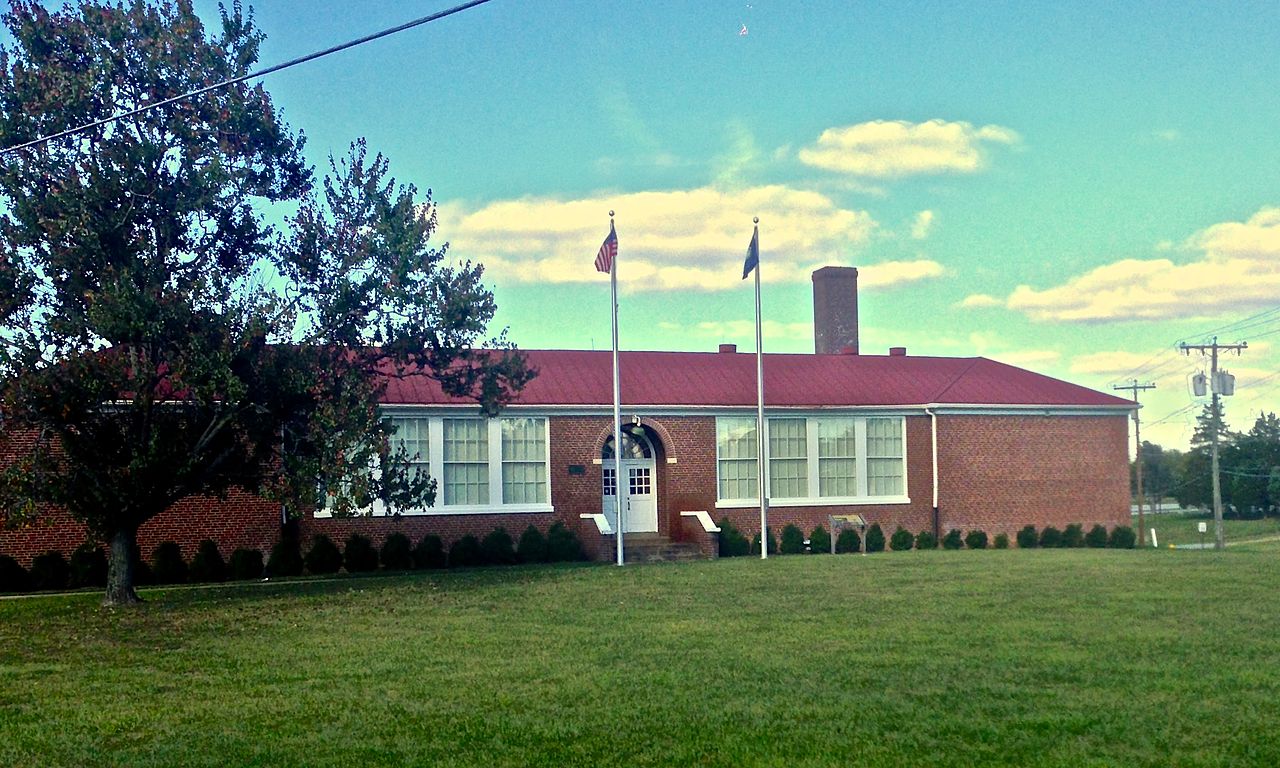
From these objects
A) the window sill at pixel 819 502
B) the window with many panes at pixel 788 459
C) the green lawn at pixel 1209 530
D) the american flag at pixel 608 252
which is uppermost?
the american flag at pixel 608 252

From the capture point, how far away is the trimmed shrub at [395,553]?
29922 millimetres

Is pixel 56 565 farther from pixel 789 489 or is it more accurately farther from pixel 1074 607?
pixel 1074 607

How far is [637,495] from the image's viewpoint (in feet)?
112

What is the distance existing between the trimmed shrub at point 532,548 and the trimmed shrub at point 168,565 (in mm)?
7811

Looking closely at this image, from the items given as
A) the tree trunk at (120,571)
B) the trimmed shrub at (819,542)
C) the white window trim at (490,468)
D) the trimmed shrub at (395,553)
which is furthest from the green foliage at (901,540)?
the tree trunk at (120,571)

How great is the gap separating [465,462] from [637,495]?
5.09 m

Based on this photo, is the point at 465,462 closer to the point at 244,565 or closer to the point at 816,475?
the point at 244,565

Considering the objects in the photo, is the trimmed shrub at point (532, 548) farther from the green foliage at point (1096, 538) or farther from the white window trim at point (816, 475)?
the green foliage at point (1096, 538)

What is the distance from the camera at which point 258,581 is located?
27.8m

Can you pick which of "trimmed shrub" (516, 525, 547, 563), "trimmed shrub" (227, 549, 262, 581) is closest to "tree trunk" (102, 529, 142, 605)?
"trimmed shrub" (227, 549, 262, 581)

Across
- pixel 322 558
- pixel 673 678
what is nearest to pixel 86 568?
pixel 322 558

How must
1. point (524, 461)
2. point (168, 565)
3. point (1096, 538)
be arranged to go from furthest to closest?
1. point (1096, 538)
2. point (524, 461)
3. point (168, 565)

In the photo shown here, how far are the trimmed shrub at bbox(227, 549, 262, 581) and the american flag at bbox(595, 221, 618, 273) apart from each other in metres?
10.3

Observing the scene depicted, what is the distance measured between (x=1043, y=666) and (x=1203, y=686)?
1.53m
